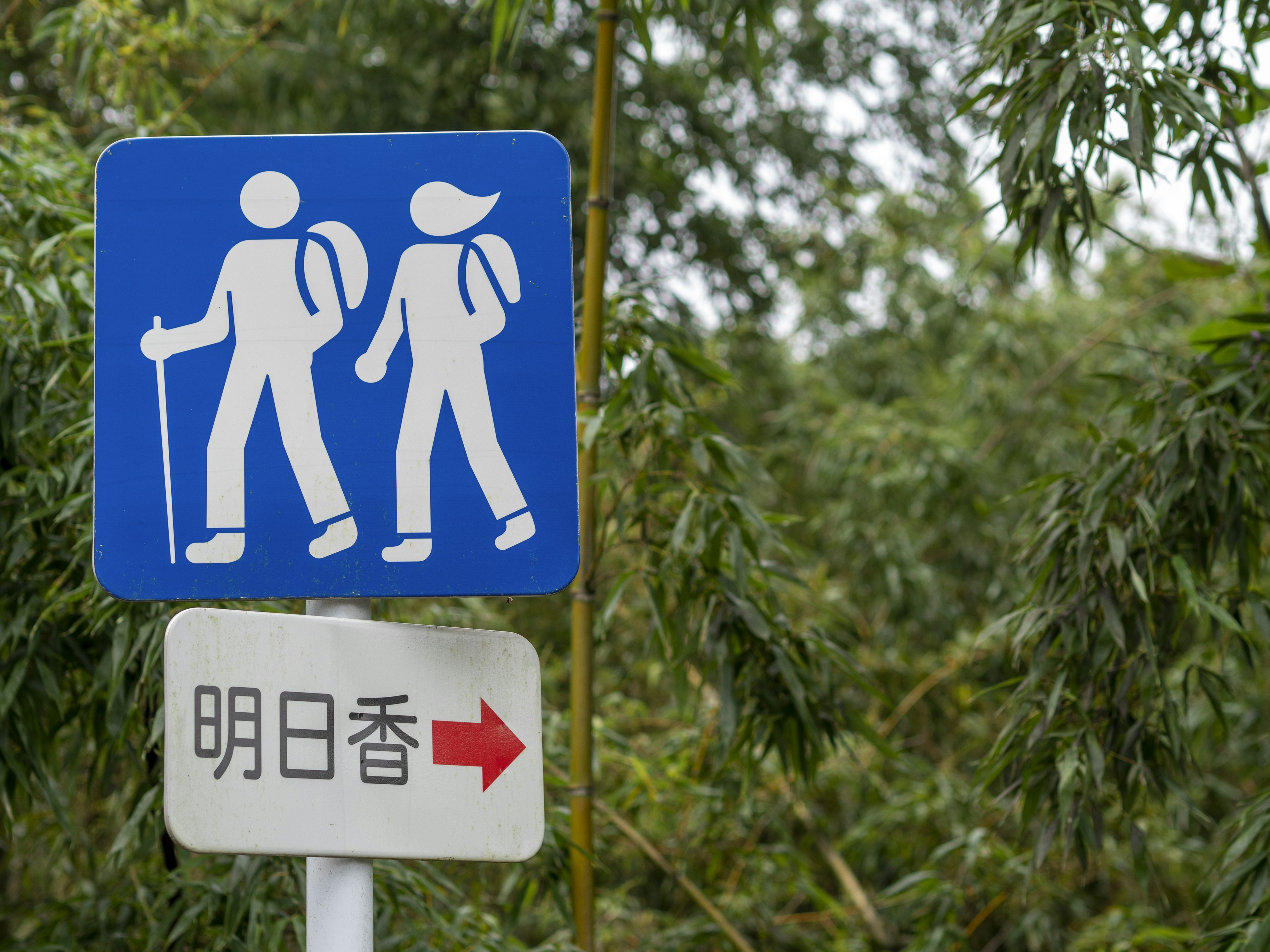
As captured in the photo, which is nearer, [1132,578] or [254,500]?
[254,500]

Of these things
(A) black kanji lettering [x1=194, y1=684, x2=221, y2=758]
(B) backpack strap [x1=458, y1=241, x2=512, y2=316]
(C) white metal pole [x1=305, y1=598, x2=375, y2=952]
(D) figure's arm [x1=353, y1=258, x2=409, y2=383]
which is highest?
(B) backpack strap [x1=458, y1=241, x2=512, y2=316]

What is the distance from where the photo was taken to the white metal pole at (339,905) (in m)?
0.96

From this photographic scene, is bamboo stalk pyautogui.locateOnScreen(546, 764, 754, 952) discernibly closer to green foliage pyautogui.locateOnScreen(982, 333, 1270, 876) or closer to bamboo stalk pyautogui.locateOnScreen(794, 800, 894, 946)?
green foliage pyautogui.locateOnScreen(982, 333, 1270, 876)

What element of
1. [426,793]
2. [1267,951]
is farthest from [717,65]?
[426,793]

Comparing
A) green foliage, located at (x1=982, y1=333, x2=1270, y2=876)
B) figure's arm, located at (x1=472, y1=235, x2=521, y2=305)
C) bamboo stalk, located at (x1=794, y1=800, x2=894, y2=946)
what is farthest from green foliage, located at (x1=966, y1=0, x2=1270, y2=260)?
bamboo stalk, located at (x1=794, y1=800, x2=894, y2=946)

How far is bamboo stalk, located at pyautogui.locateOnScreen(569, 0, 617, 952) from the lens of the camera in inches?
78.9

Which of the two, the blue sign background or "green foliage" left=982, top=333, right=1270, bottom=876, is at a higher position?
the blue sign background

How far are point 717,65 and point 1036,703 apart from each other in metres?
2.88

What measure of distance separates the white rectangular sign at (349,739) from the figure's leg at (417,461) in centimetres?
7

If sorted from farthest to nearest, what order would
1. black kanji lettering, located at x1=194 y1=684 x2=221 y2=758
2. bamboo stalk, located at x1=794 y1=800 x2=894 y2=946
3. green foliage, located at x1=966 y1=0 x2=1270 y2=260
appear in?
bamboo stalk, located at x1=794 y1=800 x2=894 y2=946, green foliage, located at x1=966 y1=0 x2=1270 y2=260, black kanji lettering, located at x1=194 y1=684 x2=221 y2=758

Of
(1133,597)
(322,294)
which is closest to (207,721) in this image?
(322,294)

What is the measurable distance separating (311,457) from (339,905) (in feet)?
1.25

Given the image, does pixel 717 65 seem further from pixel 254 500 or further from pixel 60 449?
pixel 254 500

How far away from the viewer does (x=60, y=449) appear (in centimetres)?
203
